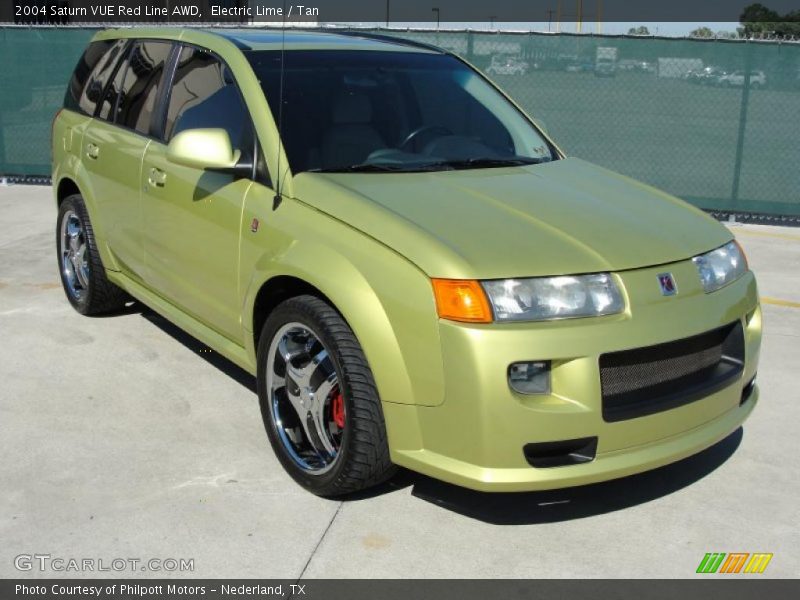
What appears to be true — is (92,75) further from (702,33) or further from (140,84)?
(702,33)

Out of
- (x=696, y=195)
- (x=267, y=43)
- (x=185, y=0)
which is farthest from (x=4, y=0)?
(x=267, y=43)

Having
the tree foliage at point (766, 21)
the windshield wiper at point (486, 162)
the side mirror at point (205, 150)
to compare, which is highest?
the tree foliage at point (766, 21)

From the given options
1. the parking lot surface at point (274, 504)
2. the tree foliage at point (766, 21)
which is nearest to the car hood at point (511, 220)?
the parking lot surface at point (274, 504)

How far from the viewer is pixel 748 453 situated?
4.18 m

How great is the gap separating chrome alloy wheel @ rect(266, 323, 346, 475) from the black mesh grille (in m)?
0.99

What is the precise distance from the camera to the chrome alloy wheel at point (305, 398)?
11.7ft

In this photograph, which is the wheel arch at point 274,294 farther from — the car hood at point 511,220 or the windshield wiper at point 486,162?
the windshield wiper at point 486,162

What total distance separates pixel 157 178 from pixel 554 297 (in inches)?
92.4

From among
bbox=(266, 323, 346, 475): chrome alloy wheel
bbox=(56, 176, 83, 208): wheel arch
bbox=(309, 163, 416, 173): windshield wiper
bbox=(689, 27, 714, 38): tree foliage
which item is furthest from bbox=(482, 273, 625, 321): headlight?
bbox=(689, 27, 714, 38): tree foliage

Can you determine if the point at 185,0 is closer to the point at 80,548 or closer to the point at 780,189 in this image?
the point at 780,189

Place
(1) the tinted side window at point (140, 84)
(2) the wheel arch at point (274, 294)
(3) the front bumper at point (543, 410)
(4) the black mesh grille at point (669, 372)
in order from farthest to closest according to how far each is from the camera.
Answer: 1. (1) the tinted side window at point (140, 84)
2. (2) the wheel arch at point (274, 294)
3. (4) the black mesh grille at point (669, 372)
4. (3) the front bumper at point (543, 410)

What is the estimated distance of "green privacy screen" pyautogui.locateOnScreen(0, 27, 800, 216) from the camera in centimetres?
938

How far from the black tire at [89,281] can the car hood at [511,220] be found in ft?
7.63

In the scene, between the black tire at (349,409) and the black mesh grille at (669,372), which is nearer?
the black mesh grille at (669,372)
